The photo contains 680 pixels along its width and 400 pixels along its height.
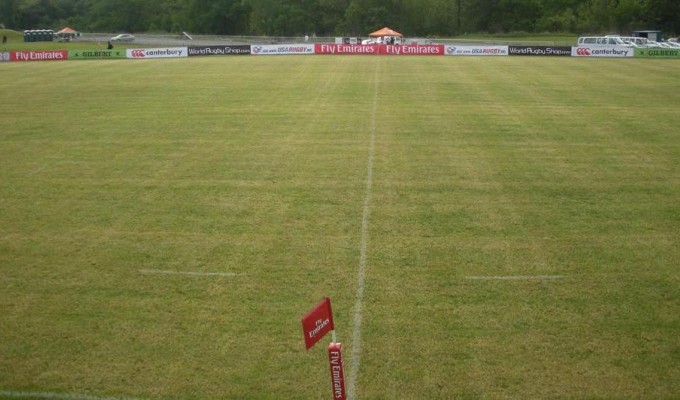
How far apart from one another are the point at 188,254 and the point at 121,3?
127 meters

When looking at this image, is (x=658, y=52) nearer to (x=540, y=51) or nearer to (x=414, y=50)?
(x=540, y=51)

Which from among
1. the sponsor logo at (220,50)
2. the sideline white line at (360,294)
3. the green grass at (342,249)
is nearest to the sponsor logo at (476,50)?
the sponsor logo at (220,50)

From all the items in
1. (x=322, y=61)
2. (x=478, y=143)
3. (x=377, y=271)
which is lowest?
(x=377, y=271)

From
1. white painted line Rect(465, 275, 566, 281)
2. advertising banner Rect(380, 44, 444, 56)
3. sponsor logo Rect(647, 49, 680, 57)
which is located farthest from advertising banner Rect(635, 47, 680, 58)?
white painted line Rect(465, 275, 566, 281)

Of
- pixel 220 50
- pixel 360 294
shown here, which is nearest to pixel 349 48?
pixel 220 50

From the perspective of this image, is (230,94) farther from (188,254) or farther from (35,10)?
(35,10)

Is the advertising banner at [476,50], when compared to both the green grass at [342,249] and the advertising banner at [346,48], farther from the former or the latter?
the green grass at [342,249]

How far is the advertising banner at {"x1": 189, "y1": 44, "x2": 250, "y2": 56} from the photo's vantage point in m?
55.7

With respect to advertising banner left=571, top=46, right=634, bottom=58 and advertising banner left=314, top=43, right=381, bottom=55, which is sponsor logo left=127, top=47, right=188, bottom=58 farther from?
advertising banner left=571, top=46, right=634, bottom=58

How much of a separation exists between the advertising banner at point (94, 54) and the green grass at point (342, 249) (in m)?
27.5

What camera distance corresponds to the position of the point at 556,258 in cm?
1242

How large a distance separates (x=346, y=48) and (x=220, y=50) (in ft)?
35.5

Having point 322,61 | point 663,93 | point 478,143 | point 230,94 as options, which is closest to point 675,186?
point 478,143

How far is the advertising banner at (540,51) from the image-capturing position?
51.4 meters
